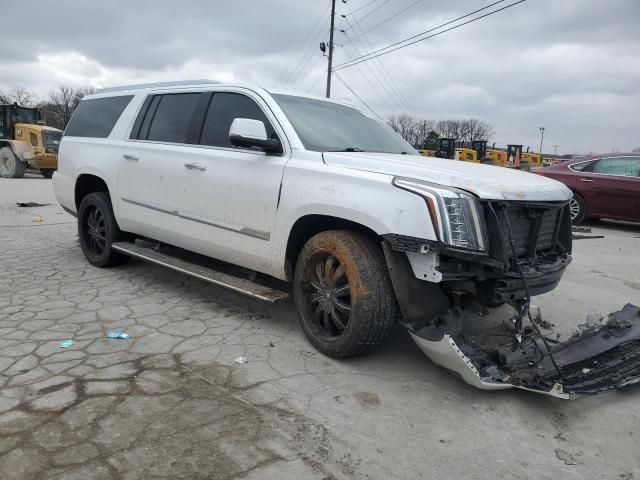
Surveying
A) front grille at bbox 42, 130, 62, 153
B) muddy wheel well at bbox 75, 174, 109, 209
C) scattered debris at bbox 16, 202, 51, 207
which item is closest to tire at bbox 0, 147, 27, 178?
front grille at bbox 42, 130, 62, 153

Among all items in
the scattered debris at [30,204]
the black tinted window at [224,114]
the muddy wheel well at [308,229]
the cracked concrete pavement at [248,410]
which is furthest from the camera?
the scattered debris at [30,204]

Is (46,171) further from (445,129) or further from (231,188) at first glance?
(445,129)

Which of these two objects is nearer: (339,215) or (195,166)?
(339,215)

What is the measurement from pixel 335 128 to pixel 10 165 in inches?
695

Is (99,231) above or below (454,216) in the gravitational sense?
below

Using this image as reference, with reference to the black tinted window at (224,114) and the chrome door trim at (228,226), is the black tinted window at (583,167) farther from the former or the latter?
the chrome door trim at (228,226)

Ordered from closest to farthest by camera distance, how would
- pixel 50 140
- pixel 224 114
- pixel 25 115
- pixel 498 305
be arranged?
1. pixel 498 305
2. pixel 224 114
3. pixel 50 140
4. pixel 25 115

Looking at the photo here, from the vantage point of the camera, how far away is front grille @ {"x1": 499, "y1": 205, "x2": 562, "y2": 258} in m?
3.17

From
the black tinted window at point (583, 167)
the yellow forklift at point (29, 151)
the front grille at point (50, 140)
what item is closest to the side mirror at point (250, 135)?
the black tinted window at point (583, 167)

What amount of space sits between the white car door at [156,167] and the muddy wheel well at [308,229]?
1235 millimetres

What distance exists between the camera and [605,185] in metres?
10.3

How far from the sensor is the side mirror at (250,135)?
3.63 m

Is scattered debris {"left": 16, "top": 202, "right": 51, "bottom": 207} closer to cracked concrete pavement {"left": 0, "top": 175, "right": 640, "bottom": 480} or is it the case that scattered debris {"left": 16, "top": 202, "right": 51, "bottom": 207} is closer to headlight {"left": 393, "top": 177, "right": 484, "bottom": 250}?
cracked concrete pavement {"left": 0, "top": 175, "right": 640, "bottom": 480}

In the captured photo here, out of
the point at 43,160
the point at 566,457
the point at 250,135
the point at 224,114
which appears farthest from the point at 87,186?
the point at 43,160
